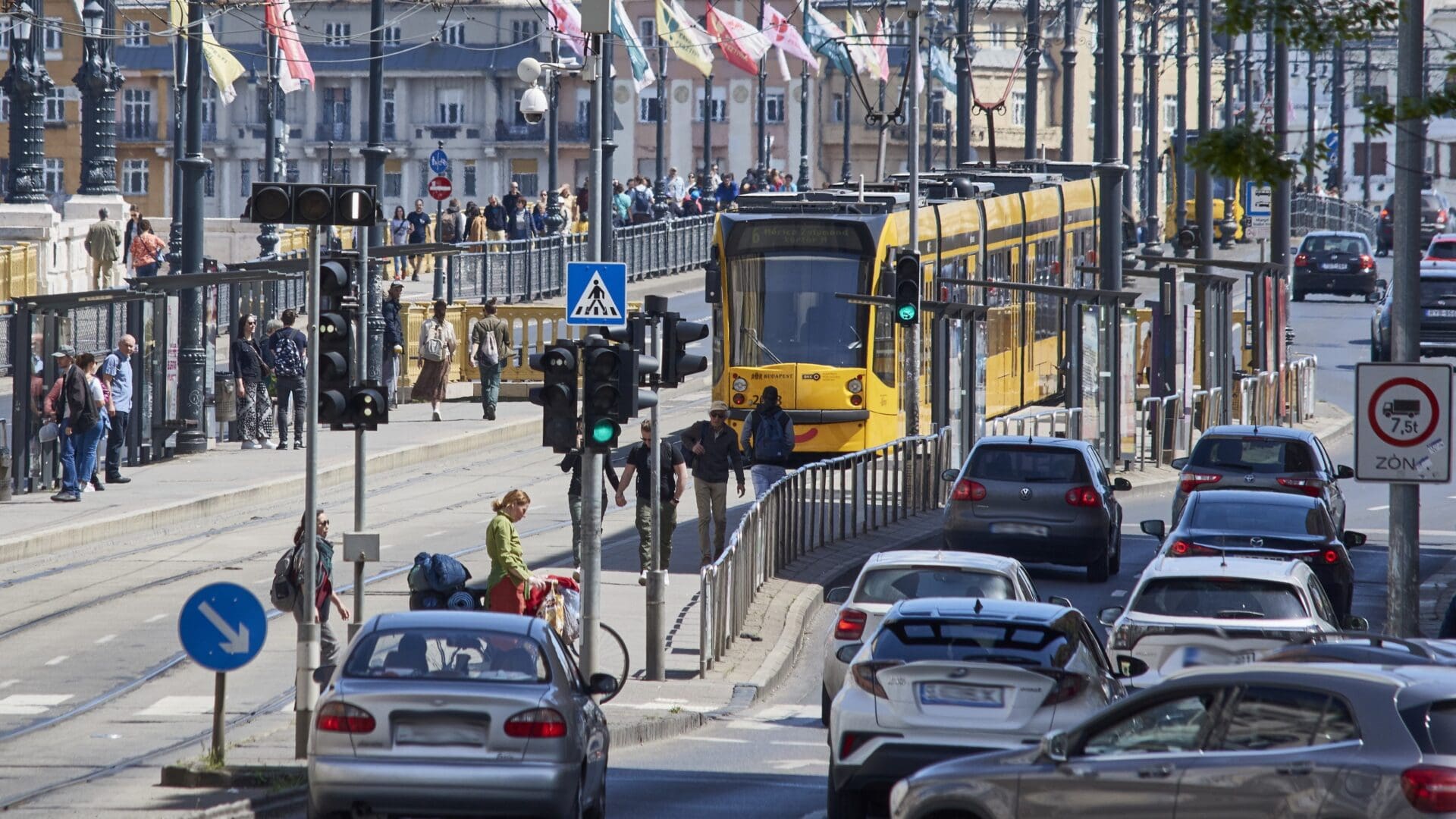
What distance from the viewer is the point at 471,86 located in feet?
368

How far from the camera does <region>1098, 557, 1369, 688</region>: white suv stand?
49.7 feet

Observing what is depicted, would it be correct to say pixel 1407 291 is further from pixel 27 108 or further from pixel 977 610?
pixel 27 108

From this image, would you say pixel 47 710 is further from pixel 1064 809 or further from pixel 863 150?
pixel 863 150

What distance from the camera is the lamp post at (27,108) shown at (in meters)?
41.0

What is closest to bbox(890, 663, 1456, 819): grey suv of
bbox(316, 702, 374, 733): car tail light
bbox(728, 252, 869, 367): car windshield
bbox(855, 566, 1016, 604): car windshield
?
bbox(316, 702, 374, 733): car tail light

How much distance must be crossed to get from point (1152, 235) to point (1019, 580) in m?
44.0

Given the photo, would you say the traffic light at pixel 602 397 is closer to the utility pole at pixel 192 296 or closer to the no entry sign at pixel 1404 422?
the no entry sign at pixel 1404 422

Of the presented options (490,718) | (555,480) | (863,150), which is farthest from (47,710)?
(863,150)

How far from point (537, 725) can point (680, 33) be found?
138 ft

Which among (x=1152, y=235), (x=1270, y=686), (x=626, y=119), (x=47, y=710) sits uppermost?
(x=626, y=119)

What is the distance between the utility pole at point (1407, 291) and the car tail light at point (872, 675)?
11.4 feet

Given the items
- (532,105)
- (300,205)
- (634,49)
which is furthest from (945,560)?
(634,49)

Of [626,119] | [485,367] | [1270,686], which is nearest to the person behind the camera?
[1270,686]

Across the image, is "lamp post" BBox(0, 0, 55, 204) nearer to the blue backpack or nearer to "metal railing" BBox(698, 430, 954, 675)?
"metal railing" BBox(698, 430, 954, 675)
